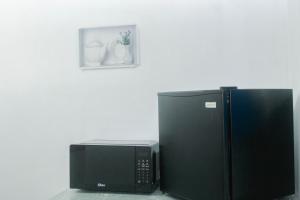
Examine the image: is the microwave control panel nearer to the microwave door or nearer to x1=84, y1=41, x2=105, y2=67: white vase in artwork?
the microwave door

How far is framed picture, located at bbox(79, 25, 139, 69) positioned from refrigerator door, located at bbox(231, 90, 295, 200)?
0.81 metres

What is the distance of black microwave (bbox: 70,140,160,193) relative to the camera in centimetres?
160

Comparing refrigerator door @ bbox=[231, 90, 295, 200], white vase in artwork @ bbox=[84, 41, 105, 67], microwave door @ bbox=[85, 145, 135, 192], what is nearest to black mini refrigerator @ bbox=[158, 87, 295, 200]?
refrigerator door @ bbox=[231, 90, 295, 200]

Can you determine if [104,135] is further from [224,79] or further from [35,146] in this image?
[224,79]

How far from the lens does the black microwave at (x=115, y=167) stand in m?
1.60

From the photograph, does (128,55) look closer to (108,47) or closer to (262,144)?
(108,47)

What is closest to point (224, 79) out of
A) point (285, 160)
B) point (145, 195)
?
point (285, 160)

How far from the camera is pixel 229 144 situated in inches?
49.1

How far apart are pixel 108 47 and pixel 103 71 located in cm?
15

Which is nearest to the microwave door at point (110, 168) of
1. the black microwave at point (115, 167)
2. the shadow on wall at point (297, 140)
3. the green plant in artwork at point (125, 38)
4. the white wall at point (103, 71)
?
the black microwave at point (115, 167)

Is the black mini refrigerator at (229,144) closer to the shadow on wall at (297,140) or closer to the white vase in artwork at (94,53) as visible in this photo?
the shadow on wall at (297,140)

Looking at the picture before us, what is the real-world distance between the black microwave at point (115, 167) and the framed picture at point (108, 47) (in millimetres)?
514

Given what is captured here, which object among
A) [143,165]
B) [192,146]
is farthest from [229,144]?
[143,165]

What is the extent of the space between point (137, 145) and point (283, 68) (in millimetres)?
895
